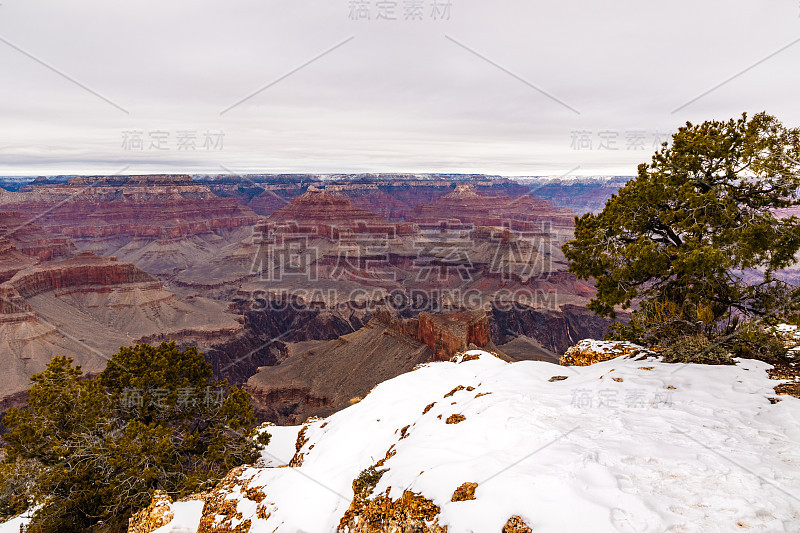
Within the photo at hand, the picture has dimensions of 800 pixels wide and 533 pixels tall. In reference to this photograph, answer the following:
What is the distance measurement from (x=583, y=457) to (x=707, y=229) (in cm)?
904

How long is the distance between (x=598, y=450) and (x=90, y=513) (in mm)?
17170

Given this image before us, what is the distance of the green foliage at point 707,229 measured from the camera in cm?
1128

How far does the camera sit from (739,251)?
36.1ft

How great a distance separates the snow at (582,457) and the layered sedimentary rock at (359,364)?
38.7 meters

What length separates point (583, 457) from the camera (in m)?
6.93

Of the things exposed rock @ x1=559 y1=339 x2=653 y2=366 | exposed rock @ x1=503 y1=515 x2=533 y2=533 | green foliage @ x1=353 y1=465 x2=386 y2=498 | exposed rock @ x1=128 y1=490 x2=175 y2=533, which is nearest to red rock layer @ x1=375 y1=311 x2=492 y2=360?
exposed rock @ x1=559 y1=339 x2=653 y2=366

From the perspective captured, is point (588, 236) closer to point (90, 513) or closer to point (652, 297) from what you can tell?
point (652, 297)

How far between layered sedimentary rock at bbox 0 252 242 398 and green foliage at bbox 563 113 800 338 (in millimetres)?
74673

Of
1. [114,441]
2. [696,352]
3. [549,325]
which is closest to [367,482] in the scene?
[696,352]

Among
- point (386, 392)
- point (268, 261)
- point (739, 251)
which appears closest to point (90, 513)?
point (386, 392)

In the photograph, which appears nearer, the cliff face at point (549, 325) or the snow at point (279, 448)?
the snow at point (279, 448)

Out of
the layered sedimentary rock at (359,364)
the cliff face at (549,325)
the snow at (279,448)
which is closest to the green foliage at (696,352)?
the snow at (279,448)

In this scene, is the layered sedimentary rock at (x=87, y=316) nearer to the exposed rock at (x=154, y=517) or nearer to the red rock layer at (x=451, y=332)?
the red rock layer at (x=451, y=332)

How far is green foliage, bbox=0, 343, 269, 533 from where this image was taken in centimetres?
1305
